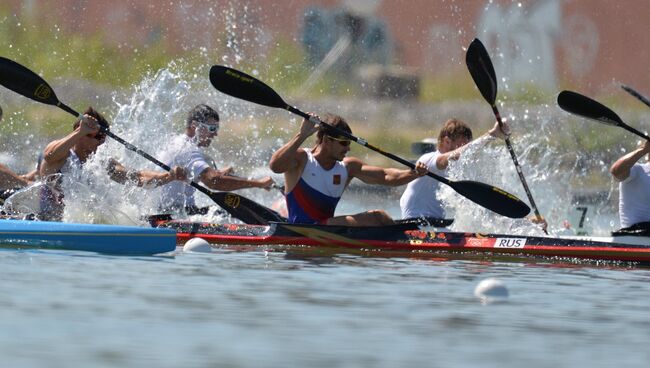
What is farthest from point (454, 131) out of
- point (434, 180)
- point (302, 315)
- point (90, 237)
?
point (302, 315)

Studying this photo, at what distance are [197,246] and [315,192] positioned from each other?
1396 mm

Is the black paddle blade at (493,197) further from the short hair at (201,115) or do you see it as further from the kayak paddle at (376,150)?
the short hair at (201,115)

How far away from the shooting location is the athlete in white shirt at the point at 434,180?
13094 millimetres

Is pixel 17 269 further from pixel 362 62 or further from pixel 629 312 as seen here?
pixel 362 62

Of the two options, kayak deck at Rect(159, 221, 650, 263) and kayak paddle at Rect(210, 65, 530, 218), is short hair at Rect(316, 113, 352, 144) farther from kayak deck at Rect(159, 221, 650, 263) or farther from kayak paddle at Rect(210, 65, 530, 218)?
kayak deck at Rect(159, 221, 650, 263)

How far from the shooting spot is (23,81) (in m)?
13.4

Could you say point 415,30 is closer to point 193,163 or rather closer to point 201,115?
point 201,115

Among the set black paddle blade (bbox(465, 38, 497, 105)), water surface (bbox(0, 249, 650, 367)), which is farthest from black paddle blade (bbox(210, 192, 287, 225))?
water surface (bbox(0, 249, 650, 367))

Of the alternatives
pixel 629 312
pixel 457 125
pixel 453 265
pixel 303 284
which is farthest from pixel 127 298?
pixel 457 125

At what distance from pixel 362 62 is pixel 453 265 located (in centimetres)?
2393

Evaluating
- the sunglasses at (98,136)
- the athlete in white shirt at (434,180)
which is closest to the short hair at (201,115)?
the sunglasses at (98,136)

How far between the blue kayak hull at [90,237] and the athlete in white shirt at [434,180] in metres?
3.02

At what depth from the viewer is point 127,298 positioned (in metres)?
7.89

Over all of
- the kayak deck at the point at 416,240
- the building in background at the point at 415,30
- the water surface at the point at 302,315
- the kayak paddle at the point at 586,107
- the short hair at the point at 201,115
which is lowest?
the water surface at the point at 302,315
